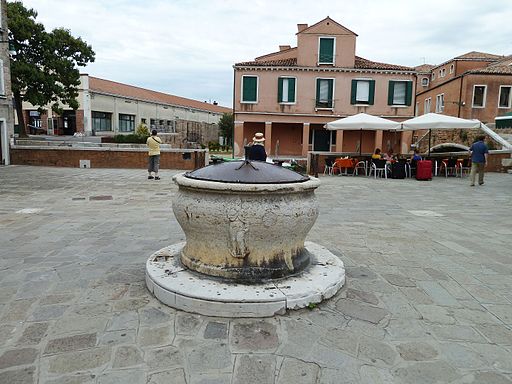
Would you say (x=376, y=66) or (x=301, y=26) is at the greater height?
(x=301, y=26)

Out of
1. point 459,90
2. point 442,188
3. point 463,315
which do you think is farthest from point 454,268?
point 459,90

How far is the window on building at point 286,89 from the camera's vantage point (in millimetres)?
27138

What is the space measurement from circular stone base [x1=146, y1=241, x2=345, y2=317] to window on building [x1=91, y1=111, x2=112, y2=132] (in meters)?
40.2

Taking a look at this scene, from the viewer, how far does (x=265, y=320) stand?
3148mm

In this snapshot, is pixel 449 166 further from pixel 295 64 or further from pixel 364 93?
pixel 295 64

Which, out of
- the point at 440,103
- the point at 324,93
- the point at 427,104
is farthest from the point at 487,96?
the point at 324,93

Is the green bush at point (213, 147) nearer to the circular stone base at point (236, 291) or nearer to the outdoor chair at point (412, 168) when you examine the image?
the outdoor chair at point (412, 168)

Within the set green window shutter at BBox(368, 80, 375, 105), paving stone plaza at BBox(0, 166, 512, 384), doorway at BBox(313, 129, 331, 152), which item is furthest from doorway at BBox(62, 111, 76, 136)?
paving stone plaza at BBox(0, 166, 512, 384)

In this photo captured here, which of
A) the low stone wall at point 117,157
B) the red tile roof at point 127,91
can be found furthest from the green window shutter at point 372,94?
the red tile roof at point 127,91

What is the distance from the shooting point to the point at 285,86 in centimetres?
2722

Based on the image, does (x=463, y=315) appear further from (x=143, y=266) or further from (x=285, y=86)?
(x=285, y=86)

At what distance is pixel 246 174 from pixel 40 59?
98.3 feet

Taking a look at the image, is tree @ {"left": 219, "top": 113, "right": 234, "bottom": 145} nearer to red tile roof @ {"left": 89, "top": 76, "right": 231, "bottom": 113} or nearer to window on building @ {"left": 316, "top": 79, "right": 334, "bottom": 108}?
red tile roof @ {"left": 89, "top": 76, "right": 231, "bottom": 113}

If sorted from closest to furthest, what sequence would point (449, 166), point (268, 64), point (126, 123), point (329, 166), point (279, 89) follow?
point (449, 166) → point (329, 166) → point (268, 64) → point (279, 89) → point (126, 123)
